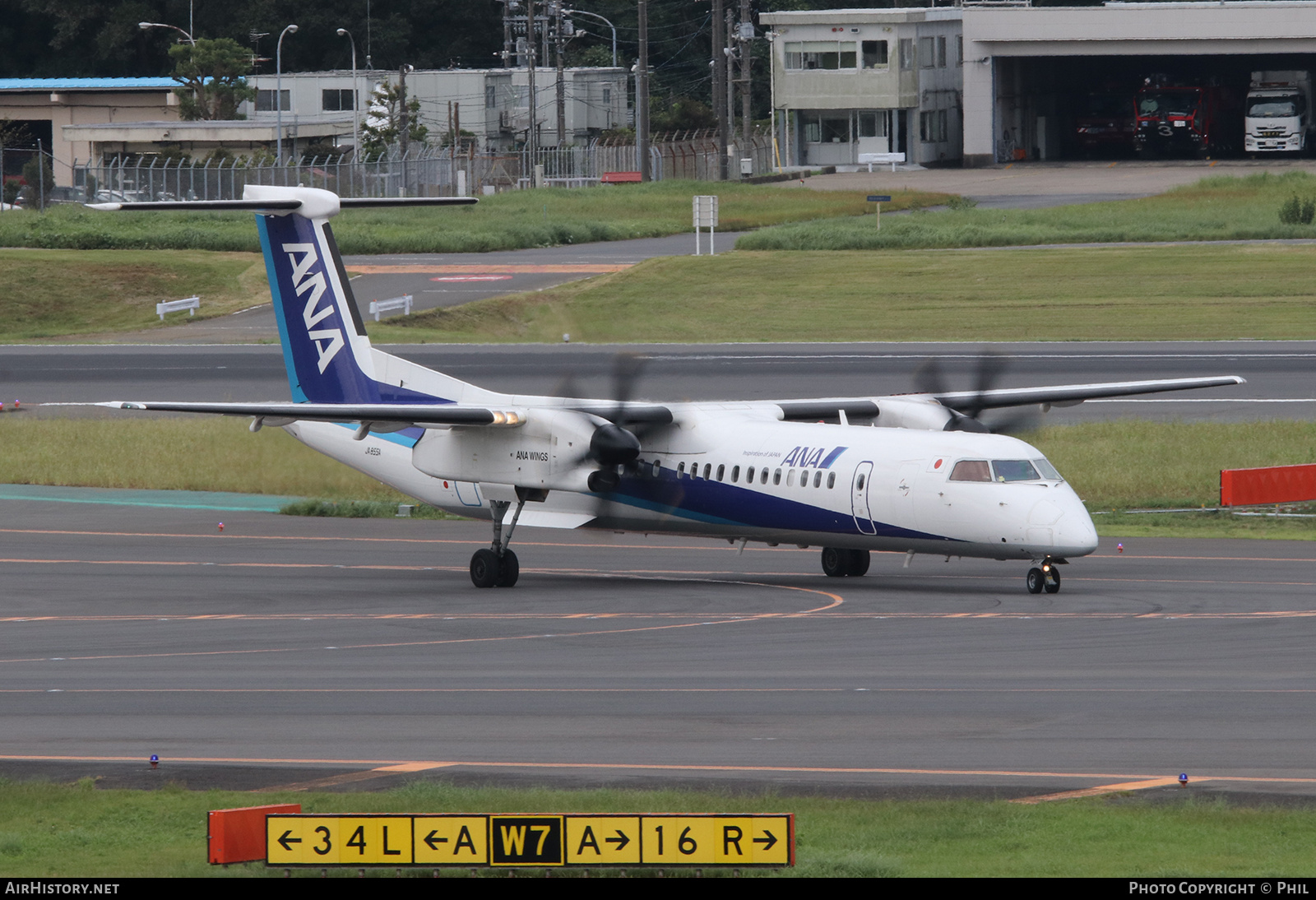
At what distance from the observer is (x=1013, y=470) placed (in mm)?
24281

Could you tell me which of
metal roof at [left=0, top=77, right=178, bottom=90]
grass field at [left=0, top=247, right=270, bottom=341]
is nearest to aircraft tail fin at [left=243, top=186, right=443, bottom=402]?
grass field at [left=0, top=247, right=270, bottom=341]

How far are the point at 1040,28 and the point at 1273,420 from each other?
225ft

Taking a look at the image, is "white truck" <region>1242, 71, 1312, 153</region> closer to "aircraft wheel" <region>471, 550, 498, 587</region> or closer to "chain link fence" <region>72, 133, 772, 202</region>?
"chain link fence" <region>72, 133, 772, 202</region>

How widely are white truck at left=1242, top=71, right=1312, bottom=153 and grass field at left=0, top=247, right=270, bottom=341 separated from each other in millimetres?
58605

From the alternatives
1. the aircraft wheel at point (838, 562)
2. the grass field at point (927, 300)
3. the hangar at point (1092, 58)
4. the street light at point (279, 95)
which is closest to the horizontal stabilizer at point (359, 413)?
the aircraft wheel at point (838, 562)

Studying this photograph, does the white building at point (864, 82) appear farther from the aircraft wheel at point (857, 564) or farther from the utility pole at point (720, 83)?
the aircraft wheel at point (857, 564)

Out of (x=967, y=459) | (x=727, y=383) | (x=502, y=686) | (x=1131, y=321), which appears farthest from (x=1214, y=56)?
(x=502, y=686)

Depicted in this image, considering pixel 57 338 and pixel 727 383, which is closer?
pixel 727 383

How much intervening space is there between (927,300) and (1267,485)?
31335 millimetres

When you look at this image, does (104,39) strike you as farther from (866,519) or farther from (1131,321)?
(866,519)

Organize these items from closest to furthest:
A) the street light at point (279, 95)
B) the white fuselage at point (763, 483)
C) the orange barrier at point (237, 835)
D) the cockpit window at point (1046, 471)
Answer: the orange barrier at point (237, 835), the white fuselage at point (763, 483), the cockpit window at point (1046, 471), the street light at point (279, 95)

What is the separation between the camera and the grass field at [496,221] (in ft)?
257
